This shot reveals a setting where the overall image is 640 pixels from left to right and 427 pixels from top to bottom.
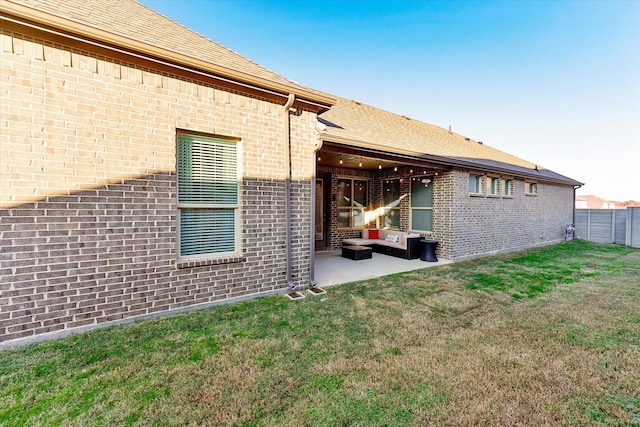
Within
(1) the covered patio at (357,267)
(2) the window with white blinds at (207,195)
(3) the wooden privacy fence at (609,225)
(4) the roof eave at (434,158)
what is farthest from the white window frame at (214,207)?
(3) the wooden privacy fence at (609,225)

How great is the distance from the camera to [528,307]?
4.21 m

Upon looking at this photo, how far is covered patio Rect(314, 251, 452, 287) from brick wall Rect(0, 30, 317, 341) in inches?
85.3

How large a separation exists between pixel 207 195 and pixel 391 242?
21.0 ft

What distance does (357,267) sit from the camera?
6.87 meters

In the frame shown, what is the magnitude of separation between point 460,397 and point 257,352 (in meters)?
1.93

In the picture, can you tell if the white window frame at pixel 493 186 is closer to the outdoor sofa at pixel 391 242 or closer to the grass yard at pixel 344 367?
the outdoor sofa at pixel 391 242

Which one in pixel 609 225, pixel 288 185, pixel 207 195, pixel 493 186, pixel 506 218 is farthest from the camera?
pixel 609 225

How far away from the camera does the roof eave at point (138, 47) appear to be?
2.71 m

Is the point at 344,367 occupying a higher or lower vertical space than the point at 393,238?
lower

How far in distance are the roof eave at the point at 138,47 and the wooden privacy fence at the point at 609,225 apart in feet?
51.3

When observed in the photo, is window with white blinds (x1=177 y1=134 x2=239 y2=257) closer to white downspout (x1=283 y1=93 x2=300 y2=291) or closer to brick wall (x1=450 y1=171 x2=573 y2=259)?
white downspout (x1=283 y1=93 x2=300 y2=291)

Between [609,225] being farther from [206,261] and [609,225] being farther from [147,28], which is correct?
[147,28]

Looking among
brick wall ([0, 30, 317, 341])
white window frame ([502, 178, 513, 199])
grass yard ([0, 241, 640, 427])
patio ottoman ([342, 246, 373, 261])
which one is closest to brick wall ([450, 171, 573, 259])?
white window frame ([502, 178, 513, 199])

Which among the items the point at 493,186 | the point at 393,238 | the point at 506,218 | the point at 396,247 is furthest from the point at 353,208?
the point at 506,218
